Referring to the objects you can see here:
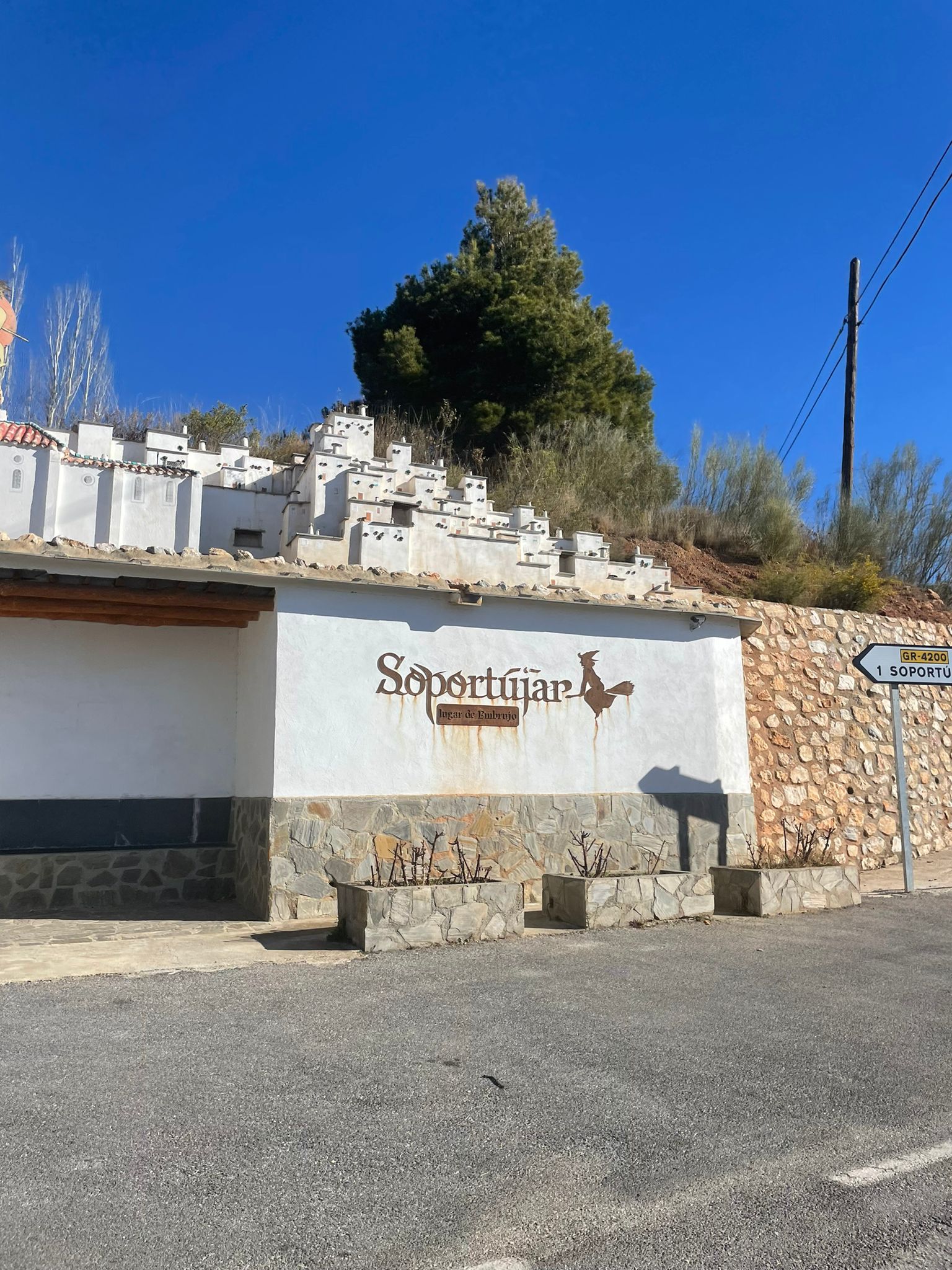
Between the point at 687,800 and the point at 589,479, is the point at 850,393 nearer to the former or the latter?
the point at 589,479

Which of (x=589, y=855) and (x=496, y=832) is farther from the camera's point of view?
(x=589, y=855)

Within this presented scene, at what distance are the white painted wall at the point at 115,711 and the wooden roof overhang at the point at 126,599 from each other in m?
0.37

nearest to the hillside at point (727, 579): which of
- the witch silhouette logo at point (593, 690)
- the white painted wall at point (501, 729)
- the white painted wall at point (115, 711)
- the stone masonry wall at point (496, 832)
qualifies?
the white painted wall at point (501, 729)

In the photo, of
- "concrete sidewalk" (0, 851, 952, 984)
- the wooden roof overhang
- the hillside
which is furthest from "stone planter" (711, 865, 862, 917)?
the hillside

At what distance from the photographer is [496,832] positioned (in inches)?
400

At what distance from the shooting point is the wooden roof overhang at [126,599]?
8742 mm

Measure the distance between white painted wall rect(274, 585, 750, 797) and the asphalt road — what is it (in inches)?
115

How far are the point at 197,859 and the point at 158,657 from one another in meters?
2.28

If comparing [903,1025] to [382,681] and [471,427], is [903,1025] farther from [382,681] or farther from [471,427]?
[471,427]

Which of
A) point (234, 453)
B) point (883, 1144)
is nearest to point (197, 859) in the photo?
point (883, 1144)

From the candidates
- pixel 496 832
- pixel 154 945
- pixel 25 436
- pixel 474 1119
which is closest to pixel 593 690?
pixel 496 832

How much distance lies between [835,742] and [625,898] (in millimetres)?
6994

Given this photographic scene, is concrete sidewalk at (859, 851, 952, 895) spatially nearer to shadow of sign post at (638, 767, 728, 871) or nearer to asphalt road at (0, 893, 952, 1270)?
shadow of sign post at (638, 767, 728, 871)

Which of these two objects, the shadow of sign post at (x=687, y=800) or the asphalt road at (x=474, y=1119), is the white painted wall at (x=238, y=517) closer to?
the shadow of sign post at (x=687, y=800)
